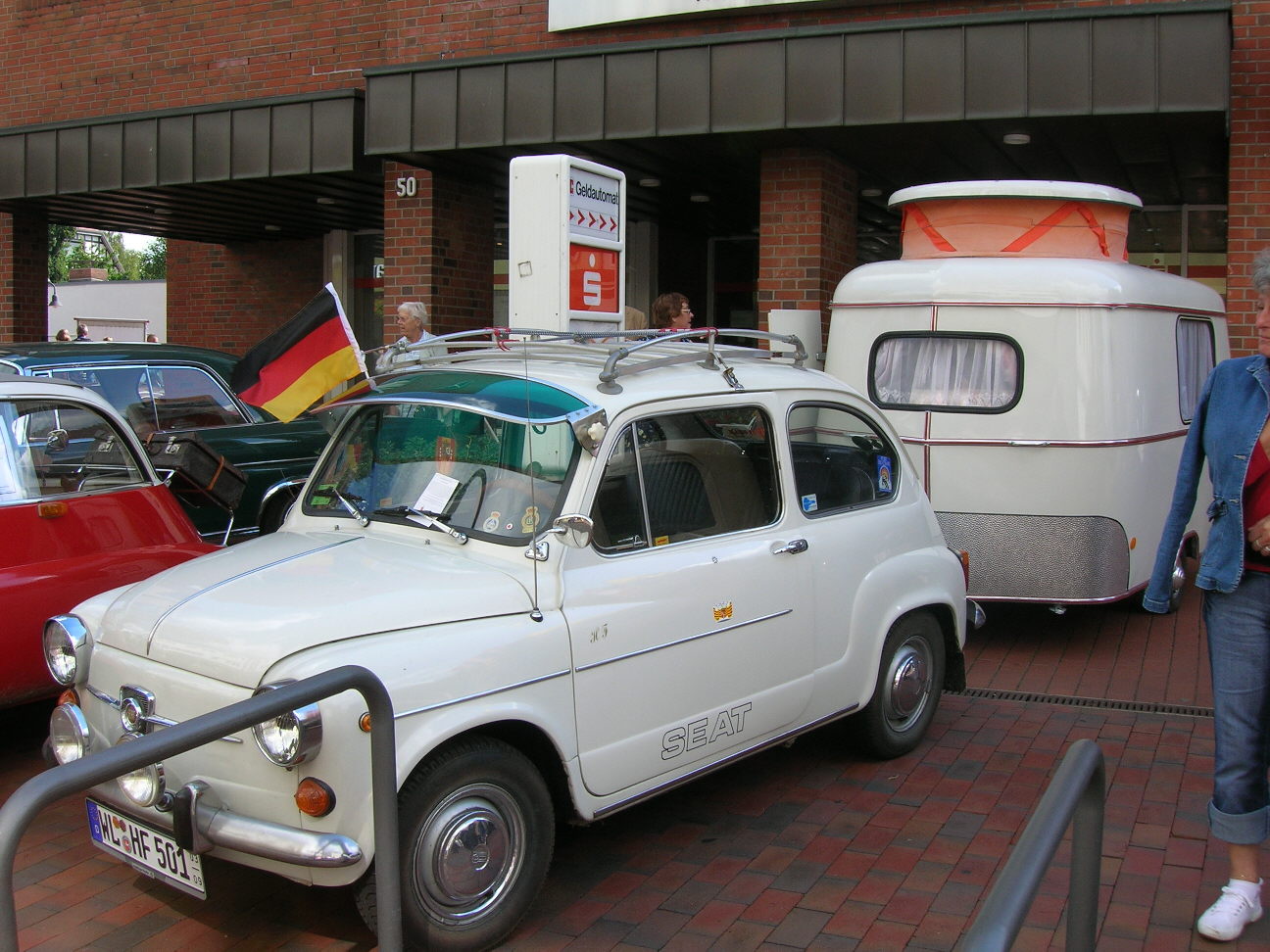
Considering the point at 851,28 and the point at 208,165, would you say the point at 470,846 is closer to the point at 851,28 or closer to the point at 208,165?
the point at 851,28

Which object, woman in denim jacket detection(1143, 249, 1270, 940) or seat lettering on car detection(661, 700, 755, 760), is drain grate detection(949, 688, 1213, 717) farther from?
woman in denim jacket detection(1143, 249, 1270, 940)

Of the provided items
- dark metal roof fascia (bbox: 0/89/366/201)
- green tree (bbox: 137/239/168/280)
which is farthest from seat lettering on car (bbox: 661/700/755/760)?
green tree (bbox: 137/239/168/280)

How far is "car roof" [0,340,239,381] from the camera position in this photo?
24.7ft

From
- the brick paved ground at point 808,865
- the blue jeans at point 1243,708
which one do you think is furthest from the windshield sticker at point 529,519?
the blue jeans at point 1243,708

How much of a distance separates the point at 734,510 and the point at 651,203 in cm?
930

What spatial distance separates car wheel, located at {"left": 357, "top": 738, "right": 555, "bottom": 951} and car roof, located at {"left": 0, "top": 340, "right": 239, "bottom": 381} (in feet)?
16.0

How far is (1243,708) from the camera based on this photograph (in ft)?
12.2

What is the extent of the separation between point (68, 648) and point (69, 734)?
271 mm

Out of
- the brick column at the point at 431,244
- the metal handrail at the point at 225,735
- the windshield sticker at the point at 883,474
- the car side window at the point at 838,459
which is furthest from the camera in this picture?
the brick column at the point at 431,244

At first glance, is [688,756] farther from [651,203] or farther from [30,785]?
[651,203]

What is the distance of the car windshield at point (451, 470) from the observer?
4141 mm

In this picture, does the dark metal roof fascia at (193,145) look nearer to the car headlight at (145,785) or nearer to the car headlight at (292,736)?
the car headlight at (145,785)

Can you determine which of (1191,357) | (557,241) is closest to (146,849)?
(557,241)

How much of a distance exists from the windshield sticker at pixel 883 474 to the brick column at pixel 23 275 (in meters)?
12.2
